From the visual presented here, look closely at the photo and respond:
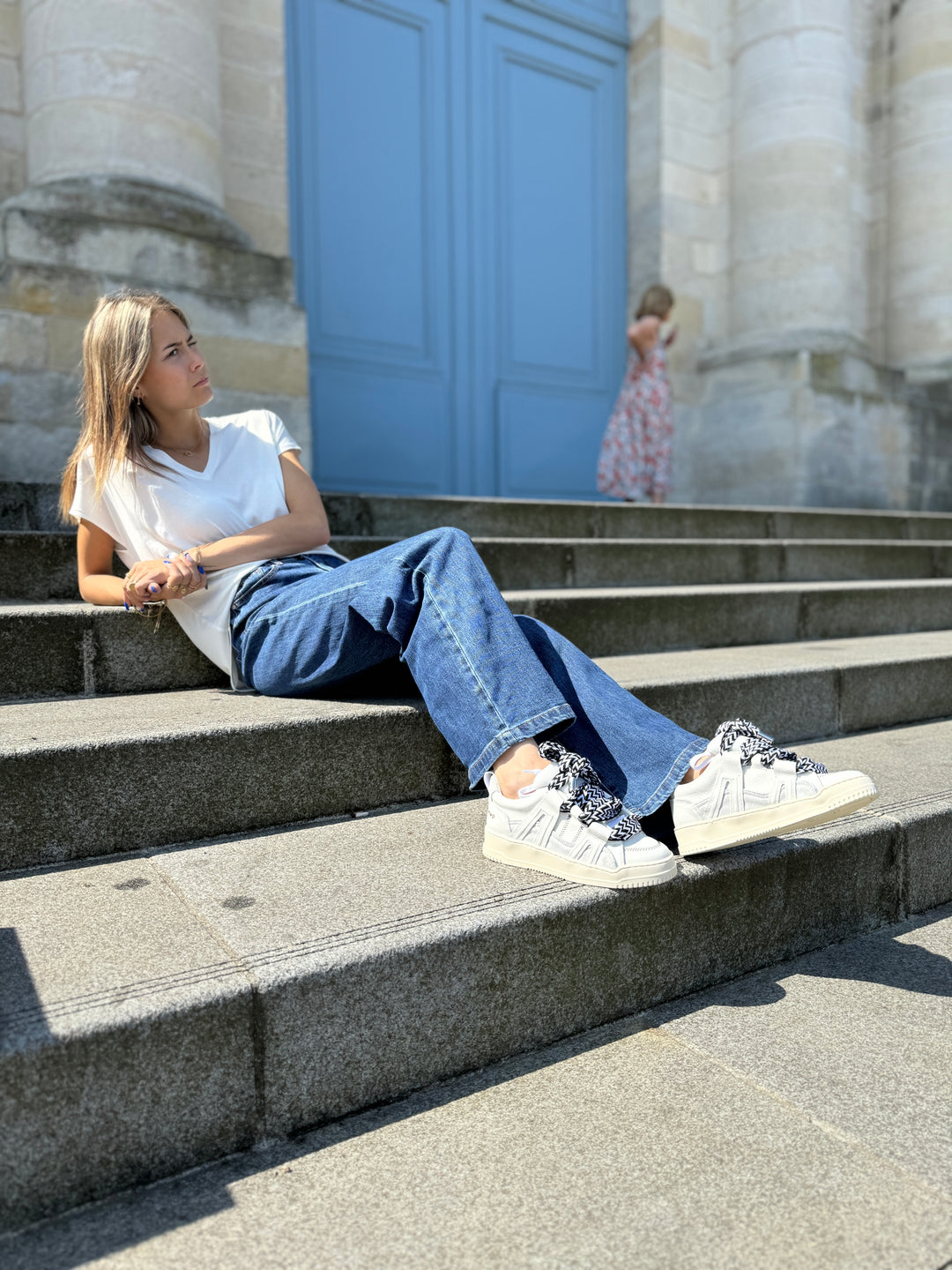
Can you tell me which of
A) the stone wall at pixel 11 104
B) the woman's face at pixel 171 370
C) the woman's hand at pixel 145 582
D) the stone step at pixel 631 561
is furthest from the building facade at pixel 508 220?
the woman's hand at pixel 145 582

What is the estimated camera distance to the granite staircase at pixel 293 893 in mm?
1200

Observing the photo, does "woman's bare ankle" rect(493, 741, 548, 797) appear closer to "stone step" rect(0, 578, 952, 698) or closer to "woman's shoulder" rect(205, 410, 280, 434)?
"stone step" rect(0, 578, 952, 698)

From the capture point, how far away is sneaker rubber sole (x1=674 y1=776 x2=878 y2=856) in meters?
1.70

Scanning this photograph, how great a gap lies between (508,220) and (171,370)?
513cm

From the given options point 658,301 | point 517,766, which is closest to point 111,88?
point 658,301

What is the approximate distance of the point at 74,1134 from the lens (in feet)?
3.77

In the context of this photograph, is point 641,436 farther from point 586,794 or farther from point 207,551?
point 586,794

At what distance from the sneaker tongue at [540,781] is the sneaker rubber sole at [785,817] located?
0.95ft

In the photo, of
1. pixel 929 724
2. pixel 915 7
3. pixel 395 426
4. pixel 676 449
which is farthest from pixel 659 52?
pixel 929 724

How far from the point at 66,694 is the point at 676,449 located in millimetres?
6040

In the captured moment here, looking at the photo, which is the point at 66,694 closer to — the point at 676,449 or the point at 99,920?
the point at 99,920

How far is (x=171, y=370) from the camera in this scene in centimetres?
223

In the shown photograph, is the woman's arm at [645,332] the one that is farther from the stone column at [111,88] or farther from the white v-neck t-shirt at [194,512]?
the white v-neck t-shirt at [194,512]

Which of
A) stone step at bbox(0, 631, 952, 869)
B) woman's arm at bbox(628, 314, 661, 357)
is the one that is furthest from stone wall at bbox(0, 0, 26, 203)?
stone step at bbox(0, 631, 952, 869)
